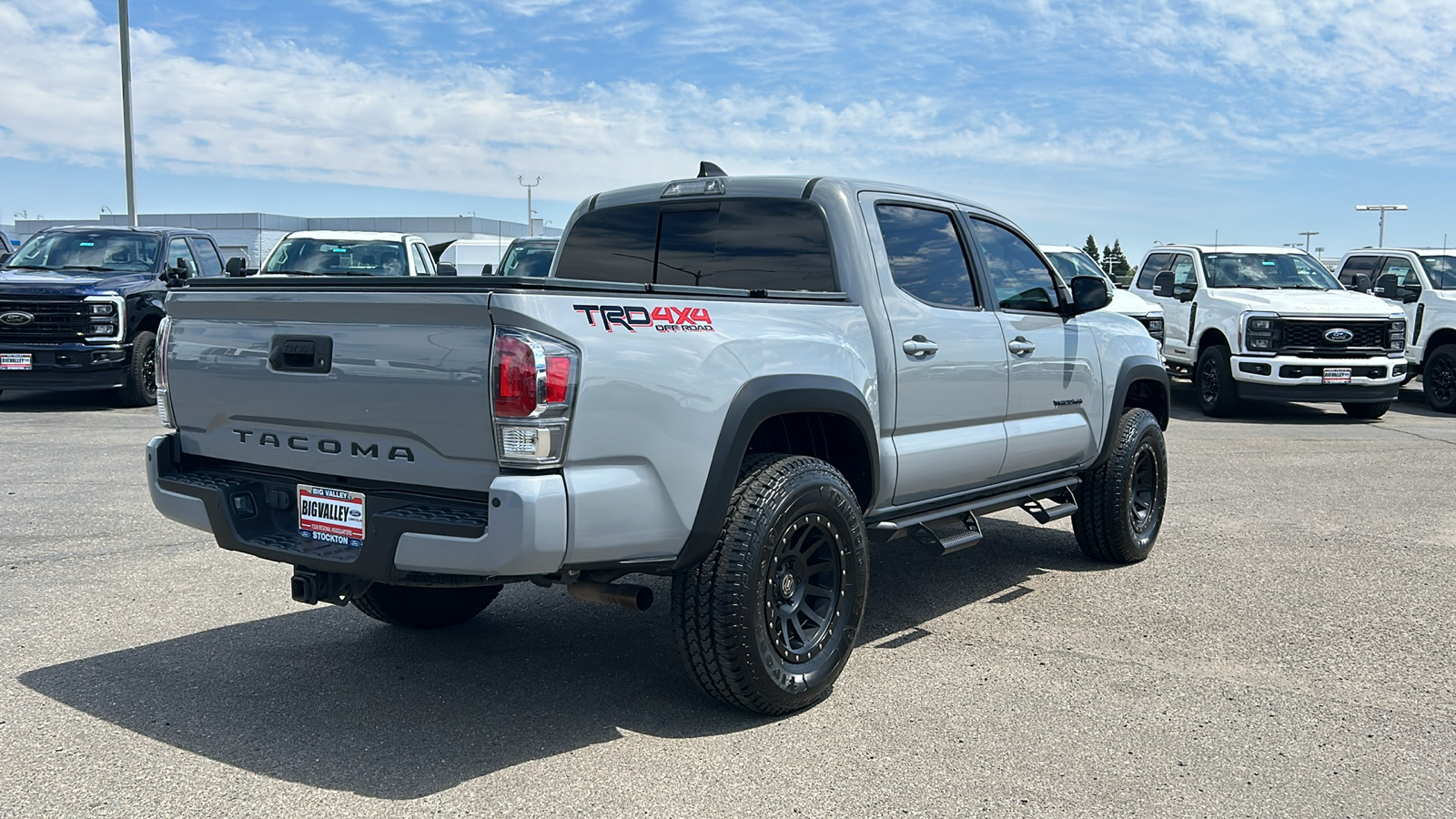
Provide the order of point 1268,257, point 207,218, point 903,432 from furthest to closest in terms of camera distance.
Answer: point 207,218 < point 1268,257 < point 903,432

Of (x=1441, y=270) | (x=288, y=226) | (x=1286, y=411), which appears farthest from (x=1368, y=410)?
(x=288, y=226)

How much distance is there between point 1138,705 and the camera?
446 cm

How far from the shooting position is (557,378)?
350cm

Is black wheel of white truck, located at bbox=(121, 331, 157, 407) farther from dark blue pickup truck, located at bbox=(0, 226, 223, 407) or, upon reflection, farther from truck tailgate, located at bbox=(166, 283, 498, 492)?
truck tailgate, located at bbox=(166, 283, 498, 492)

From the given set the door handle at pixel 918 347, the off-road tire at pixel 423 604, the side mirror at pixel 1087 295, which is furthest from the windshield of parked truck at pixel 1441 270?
the off-road tire at pixel 423 604

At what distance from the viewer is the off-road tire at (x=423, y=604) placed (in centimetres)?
508

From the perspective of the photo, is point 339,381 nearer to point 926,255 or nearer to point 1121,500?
point 926,255

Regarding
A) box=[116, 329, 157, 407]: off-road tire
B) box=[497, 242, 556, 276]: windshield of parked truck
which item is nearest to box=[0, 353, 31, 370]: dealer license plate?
box=[116, 329, 157, 407]: off-road tire

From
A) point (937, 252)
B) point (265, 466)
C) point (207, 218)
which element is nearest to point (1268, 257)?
point (937, 252)

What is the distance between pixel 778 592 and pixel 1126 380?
3295 millimetres

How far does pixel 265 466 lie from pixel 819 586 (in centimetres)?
205

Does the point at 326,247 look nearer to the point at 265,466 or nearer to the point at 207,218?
the point at 265,466

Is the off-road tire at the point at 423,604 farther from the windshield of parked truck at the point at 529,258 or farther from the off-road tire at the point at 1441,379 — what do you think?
the off-road tire at the point at 1441,379

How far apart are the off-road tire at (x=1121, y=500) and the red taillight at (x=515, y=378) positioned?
13.3 ft
